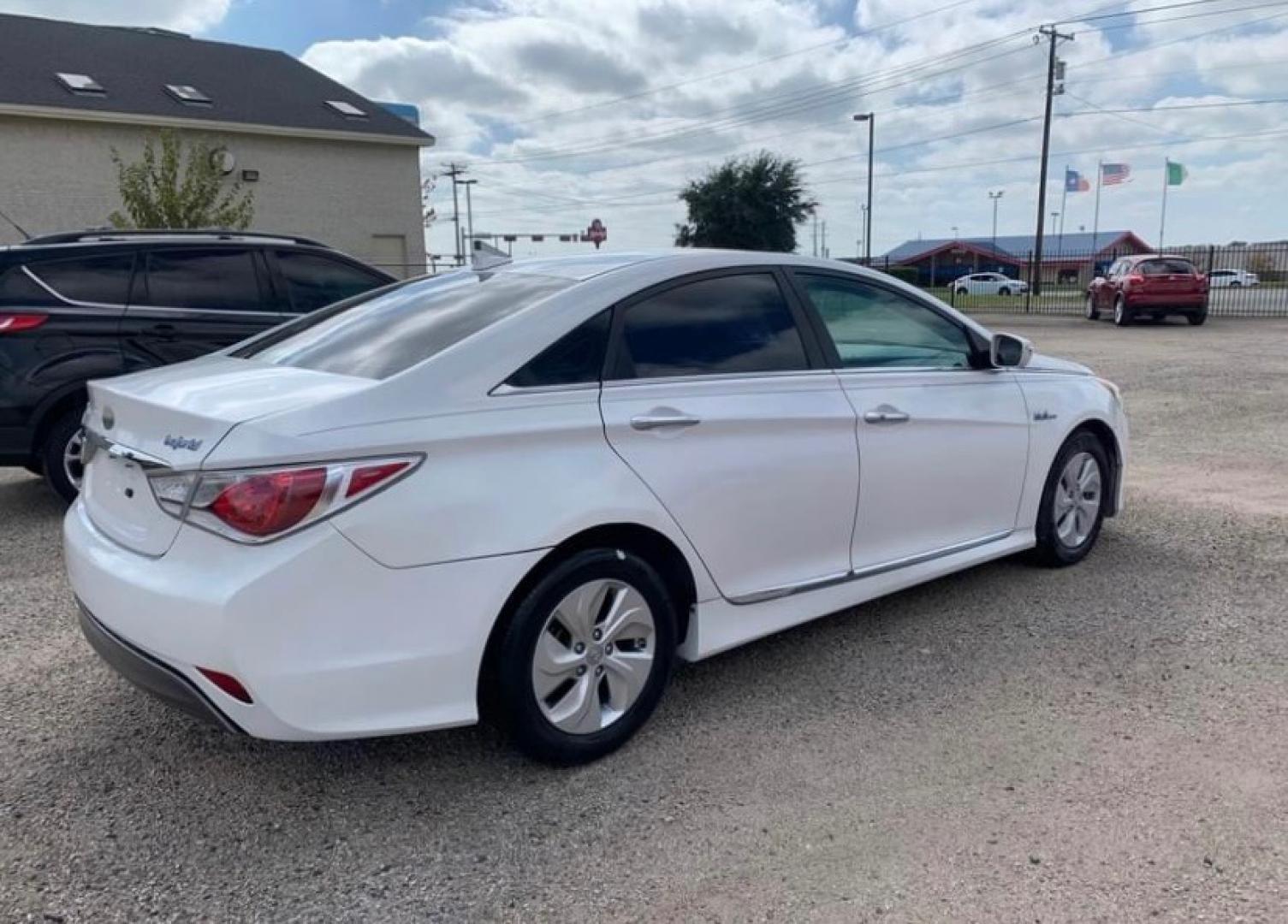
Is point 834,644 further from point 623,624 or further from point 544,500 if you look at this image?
point 544,500

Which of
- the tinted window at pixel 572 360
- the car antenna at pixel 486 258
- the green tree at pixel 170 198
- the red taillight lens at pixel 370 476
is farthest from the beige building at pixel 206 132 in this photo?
the red taillight lens at pixel 370 476

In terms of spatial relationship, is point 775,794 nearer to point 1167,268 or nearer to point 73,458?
point 73,458

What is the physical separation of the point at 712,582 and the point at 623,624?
40 centimetres

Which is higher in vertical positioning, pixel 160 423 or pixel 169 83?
pixel 169 83

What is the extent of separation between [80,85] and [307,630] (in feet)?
83.2

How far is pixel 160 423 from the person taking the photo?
111 inches

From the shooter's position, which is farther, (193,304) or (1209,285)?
(1209,285)

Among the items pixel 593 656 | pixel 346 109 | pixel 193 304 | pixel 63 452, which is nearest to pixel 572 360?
pixel 593 656

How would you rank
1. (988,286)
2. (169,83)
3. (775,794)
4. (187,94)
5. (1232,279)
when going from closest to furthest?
1. (775,794)
2. (187,94)
3. (169,83)
4. (1232,279)
5. (988,286)

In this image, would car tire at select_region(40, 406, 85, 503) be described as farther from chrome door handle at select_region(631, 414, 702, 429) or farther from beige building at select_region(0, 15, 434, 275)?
beige building at select_region(0, 15, 434, 275)

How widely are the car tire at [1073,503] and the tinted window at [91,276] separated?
5.62m

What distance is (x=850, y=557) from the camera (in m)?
3.86

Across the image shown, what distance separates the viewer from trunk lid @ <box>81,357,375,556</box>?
8.84 feet

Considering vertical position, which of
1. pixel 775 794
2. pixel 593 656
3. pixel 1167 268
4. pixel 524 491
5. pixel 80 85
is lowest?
pixel 775 794
